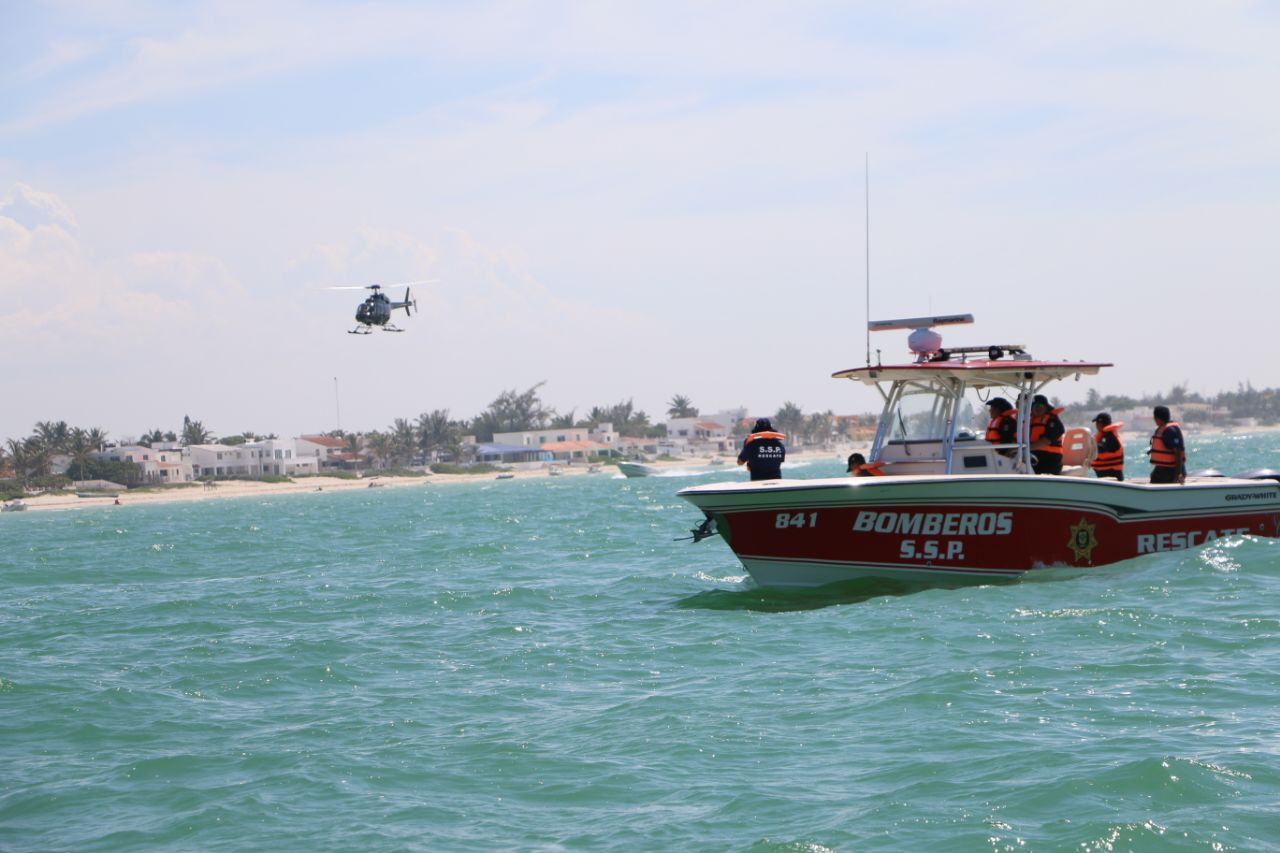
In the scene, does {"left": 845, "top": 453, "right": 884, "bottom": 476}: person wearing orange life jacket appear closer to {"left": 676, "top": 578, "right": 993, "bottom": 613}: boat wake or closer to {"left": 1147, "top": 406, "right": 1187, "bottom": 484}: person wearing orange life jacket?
{"left": 676, "top": 578, "right": 993, "bottom": 613}: boat wake

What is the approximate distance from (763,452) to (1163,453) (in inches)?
191

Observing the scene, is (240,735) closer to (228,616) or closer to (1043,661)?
(1043,661)

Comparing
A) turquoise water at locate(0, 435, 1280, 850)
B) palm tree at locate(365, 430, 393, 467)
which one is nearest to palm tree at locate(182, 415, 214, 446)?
palm tree at locate(365, 430, 393, 467)

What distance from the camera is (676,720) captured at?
9211 mm

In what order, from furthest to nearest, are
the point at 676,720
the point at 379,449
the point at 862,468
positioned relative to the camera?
the point at 379,449, the point at 862,468, the point at 676,720

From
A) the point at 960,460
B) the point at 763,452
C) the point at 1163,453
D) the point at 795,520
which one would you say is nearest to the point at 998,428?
the point at 960,460

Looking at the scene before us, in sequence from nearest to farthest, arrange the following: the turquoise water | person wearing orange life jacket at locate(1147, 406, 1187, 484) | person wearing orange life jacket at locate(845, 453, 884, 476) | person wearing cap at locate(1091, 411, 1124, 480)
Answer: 1. the turquoise water
2. person wearing orange life jacket at locate(845, 453, 884, 476)
3. person wearing orange life jacket at locate(1147, 406, 1187, 484)
4. person wearing cap at locate(1091, 411, 1124, 480)

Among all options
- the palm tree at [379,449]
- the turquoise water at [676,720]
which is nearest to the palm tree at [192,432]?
the palm tree at [379,449]

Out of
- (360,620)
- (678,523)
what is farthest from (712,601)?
(678,523)

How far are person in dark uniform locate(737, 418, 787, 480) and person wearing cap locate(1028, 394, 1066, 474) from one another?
2922mm

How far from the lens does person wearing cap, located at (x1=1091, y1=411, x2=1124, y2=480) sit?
51.8 ft

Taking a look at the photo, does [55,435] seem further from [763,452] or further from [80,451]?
[763,452]

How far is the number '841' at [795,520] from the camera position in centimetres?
1406

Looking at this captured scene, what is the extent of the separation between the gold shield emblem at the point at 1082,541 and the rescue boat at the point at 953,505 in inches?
0.6
